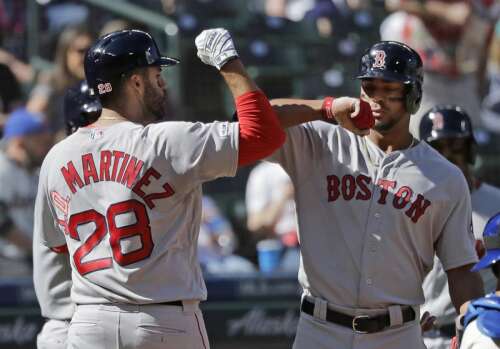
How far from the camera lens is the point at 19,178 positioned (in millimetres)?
8164

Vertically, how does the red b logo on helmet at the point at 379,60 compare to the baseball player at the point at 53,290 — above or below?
above

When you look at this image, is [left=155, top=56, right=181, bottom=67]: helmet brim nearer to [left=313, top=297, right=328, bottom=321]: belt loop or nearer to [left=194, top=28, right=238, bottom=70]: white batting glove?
[left=194, top=28, right=238, bottom=70]: white batting glove

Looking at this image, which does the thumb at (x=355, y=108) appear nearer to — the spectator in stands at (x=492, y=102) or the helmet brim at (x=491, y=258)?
the helmet brim at (x=491, y=258)

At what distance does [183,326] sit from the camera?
3.64m

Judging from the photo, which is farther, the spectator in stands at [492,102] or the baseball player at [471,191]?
the spectator in stands at [492,102]

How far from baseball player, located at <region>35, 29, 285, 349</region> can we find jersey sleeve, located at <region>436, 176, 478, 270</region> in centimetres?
90

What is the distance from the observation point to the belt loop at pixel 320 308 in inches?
163

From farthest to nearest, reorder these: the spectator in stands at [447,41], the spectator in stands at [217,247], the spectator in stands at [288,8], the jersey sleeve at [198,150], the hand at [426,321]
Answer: the spectator in stands at [288,8] < the spectator in stands at [447,41] < the spectator in stands at [217,247] < the hand at [426,321] < the jersey sleeve at [198,150]

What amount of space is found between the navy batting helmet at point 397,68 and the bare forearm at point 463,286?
674mm

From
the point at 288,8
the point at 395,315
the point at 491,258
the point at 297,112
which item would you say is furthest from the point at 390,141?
the point at 288,8

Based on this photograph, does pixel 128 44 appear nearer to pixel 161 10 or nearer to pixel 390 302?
pixel 390 302

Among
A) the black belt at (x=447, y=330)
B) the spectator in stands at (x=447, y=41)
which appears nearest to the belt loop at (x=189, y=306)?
the black belt at (x=447, y=330)

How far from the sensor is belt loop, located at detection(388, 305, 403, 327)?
412 cm

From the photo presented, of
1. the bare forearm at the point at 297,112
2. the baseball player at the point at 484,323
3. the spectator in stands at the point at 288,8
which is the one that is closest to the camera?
the baseball player at the point at 484,323
